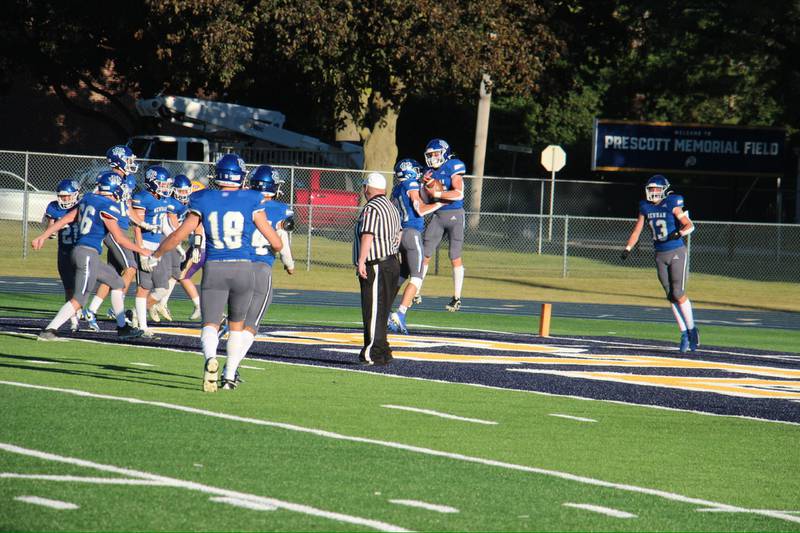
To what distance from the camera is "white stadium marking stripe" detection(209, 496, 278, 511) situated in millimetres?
6691

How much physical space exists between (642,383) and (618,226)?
90.8 ft

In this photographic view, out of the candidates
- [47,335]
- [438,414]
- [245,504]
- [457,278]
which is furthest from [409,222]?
[245,504]

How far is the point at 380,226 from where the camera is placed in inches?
506

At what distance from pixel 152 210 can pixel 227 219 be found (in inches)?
227

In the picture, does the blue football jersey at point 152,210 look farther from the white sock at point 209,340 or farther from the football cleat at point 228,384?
the white sock at point 209,340

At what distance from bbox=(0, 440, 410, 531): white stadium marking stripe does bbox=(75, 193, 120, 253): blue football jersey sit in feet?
20.1

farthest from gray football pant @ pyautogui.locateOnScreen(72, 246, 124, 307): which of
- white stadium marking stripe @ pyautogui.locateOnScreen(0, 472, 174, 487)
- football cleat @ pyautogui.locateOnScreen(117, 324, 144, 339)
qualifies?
white stadium marking stripe @ pyautogui.locateOnScreen(0, 472, 174, 487)

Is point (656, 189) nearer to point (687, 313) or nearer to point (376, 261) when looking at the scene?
point (687, 313)

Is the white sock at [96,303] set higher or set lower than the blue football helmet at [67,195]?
lower

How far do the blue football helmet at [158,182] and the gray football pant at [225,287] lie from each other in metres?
5.67

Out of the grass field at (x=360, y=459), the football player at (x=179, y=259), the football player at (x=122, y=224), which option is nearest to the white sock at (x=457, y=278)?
the football player at (x=179, y=259)

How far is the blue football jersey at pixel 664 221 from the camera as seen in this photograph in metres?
15.7

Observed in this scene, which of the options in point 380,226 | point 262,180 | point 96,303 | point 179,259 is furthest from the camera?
point 179,259

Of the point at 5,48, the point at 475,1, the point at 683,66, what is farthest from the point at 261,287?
the point at 683,66
